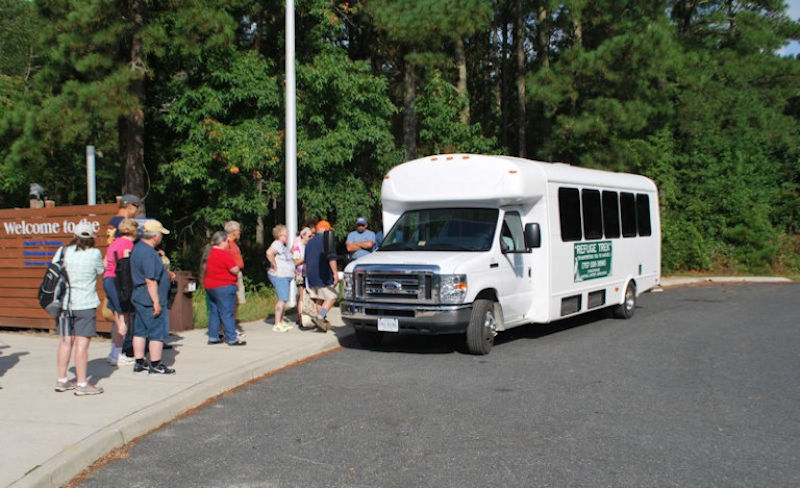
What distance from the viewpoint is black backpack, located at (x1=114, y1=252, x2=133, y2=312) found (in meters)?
8.50

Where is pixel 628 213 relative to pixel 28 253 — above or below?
above

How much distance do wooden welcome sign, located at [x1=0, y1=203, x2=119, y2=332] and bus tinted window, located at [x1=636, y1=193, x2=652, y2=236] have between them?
10.3 meters

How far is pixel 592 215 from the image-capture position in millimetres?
13453

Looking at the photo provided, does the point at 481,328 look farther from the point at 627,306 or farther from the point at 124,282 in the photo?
the point at 627,306

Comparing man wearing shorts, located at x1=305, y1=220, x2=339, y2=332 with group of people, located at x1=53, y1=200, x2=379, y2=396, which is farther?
man wearing shorts, located at x1=305, y1=220, x2=339, y2=332

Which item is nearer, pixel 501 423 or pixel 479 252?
pixel 501 423

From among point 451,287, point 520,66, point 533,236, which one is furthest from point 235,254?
point 520,66

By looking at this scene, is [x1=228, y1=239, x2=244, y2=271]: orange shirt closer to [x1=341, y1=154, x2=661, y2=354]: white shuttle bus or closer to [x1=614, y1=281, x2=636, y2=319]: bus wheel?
[x1=341, y1=154, x2=661, y2=354]: white shuttle bus

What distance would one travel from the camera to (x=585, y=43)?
3008cm

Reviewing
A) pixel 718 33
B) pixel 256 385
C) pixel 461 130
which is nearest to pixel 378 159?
pixel 461 130

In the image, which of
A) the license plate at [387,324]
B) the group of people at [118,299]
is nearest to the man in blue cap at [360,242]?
the license plate at [387,324]

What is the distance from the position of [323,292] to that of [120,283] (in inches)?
157

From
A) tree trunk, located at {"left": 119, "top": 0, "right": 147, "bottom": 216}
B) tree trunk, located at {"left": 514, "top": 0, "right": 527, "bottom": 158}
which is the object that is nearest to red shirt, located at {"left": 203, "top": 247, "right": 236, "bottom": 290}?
tree trunk, located at {"left": 119, "top": 0, "right": 147, "bottom": 216}

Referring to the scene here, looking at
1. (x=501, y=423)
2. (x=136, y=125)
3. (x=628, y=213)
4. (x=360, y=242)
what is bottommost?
(x=501, y=423)
